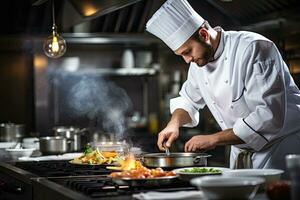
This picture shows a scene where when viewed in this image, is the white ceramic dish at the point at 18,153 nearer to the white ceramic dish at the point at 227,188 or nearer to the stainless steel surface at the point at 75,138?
the stainless steel surface at the point at 75,138

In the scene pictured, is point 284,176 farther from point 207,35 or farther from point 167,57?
point 167,57

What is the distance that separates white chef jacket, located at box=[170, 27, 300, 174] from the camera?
136 inches

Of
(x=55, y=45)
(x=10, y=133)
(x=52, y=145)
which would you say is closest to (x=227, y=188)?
(x=52, y=145)

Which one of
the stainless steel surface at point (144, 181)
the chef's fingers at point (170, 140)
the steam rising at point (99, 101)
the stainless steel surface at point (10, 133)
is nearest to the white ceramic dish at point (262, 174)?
the stainless steel surface at point (144, 181)

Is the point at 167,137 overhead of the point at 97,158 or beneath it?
overhead

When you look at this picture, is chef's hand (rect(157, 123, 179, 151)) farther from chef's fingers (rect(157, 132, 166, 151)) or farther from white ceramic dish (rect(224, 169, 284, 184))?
white ceramic dish (rect(224, 169, 284, 184))

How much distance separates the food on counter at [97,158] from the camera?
3.87m

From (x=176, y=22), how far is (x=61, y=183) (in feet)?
4.24

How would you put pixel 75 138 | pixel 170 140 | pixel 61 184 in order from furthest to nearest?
pixel 75 138 < pixel 170 140 < pixel 61 184

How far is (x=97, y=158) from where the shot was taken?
390cm

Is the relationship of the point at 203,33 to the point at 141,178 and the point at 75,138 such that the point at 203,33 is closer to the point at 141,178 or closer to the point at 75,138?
the point at 141,178

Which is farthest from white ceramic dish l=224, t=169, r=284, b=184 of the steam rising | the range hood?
the steam rising

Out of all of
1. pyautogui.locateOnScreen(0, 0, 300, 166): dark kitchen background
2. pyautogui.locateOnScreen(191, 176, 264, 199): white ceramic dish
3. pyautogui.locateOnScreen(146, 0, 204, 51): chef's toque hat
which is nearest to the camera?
pyautogui.locateOnScreen(191, 176, 264, 199): white ceramic dish

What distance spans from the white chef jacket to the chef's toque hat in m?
0.26
